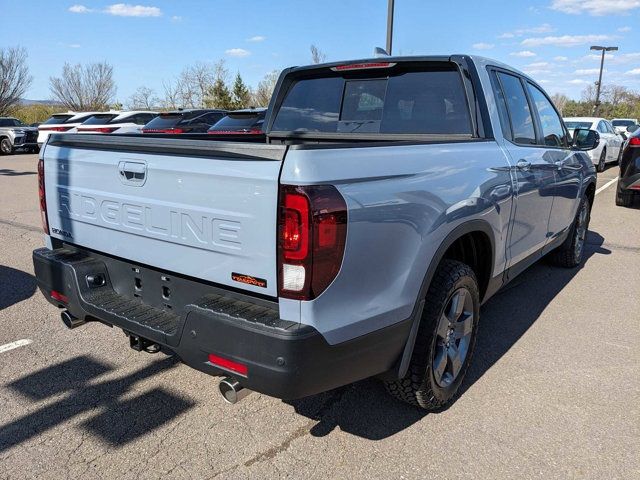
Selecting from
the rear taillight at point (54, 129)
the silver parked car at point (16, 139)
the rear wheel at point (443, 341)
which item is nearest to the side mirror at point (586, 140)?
the rear wheel at point (443, 341)

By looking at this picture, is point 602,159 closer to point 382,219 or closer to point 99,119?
point 382,219

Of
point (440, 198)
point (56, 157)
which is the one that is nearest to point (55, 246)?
point (56, 157)

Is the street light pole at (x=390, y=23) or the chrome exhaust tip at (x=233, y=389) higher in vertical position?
the street light pole at (x=390, y=23)

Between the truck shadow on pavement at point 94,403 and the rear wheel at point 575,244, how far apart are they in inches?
165

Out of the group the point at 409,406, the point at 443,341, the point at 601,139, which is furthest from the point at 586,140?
the point at 601,139

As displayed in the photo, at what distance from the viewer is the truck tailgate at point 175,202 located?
2070 millimetres

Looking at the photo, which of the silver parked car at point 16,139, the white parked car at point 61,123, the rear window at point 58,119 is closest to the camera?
the white parked car at point 61,123

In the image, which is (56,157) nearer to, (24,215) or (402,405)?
(402,405)

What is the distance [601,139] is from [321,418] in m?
14.2

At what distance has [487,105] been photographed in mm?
3348

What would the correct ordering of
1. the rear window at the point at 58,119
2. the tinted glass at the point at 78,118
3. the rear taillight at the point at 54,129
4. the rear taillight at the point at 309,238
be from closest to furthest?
the rear taillight at the point at 309,238 < the rear taillight at the point at 54,129 < the tinted glass at the point at 78,118 < the rear window at the point at 58,119

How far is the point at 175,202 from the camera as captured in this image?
2.34m

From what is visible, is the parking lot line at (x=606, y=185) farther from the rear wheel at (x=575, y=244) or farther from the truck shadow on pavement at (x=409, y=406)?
the truck shadow on pavement at (x=409, y=406)

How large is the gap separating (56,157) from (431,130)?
2.28 m
